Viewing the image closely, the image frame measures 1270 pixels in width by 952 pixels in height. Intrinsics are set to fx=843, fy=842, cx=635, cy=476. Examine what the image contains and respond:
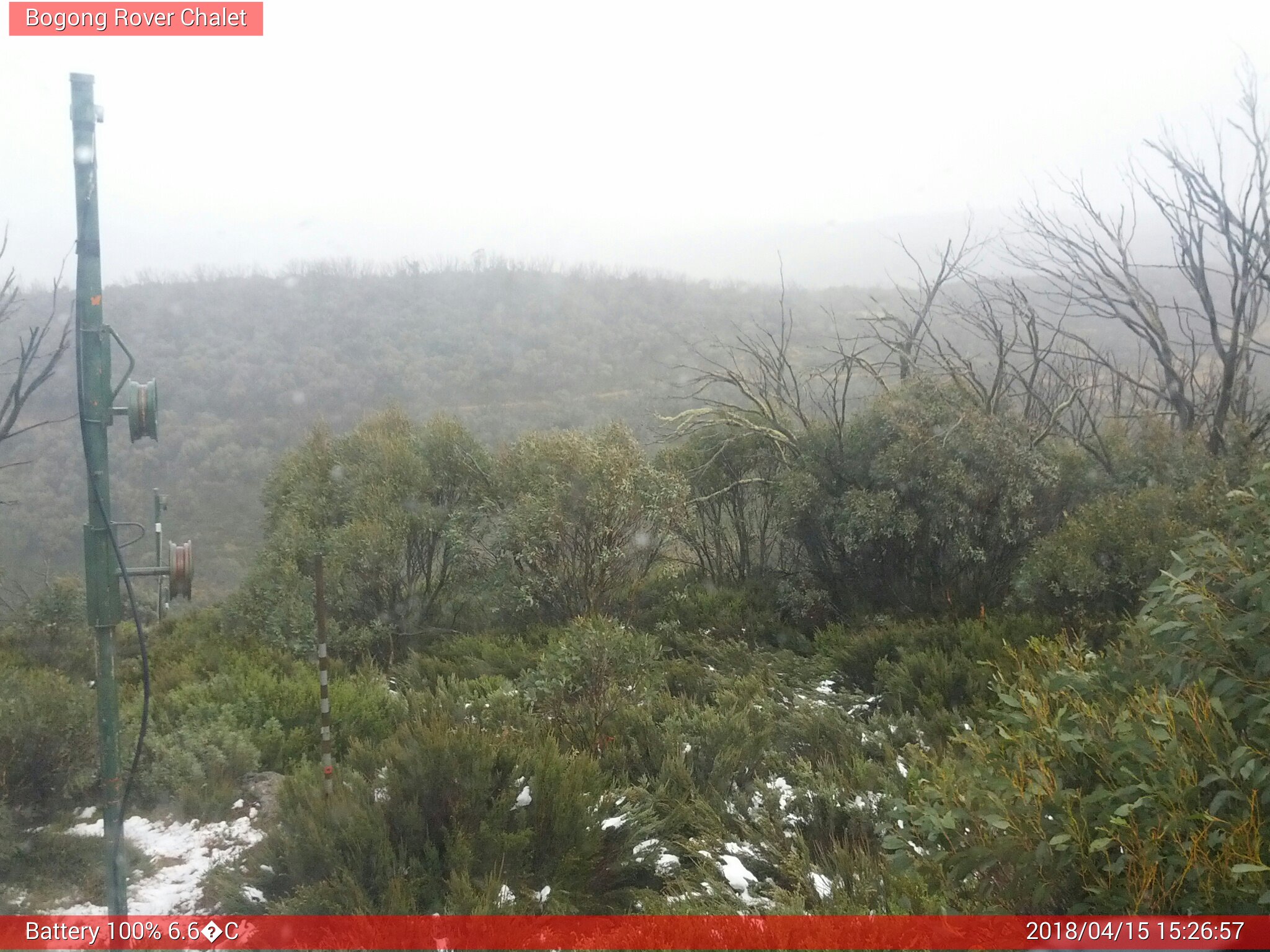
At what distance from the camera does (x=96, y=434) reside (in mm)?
3742

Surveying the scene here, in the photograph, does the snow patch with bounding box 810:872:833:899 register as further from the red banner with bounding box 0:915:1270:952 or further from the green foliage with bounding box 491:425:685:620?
the green foliage with bounding box 491:425:685:620

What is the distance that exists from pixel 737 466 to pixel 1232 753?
471 inches

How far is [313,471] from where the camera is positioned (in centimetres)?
1327

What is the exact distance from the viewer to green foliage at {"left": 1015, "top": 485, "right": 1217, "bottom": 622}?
352 inches

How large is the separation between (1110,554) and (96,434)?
31.1 feet

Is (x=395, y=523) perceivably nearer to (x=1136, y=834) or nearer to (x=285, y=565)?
(x=285, y=565)

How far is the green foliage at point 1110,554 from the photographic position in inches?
352

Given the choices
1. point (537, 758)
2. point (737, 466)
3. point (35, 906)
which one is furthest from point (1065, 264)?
point (35, 906)

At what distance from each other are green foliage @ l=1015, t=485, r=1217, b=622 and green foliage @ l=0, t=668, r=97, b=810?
914 centimetres

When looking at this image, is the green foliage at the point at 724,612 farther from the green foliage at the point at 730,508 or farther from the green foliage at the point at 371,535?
the green foliage at the point at 371,535

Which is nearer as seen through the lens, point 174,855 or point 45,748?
point 174,855

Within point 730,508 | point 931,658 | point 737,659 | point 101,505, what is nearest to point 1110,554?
point 931,658

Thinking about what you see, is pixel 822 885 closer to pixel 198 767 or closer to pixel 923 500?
pixel 198 767

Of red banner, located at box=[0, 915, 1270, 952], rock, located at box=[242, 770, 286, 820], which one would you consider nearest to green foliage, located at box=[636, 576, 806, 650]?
rock, located at box=[242, 770, 286, 820]
